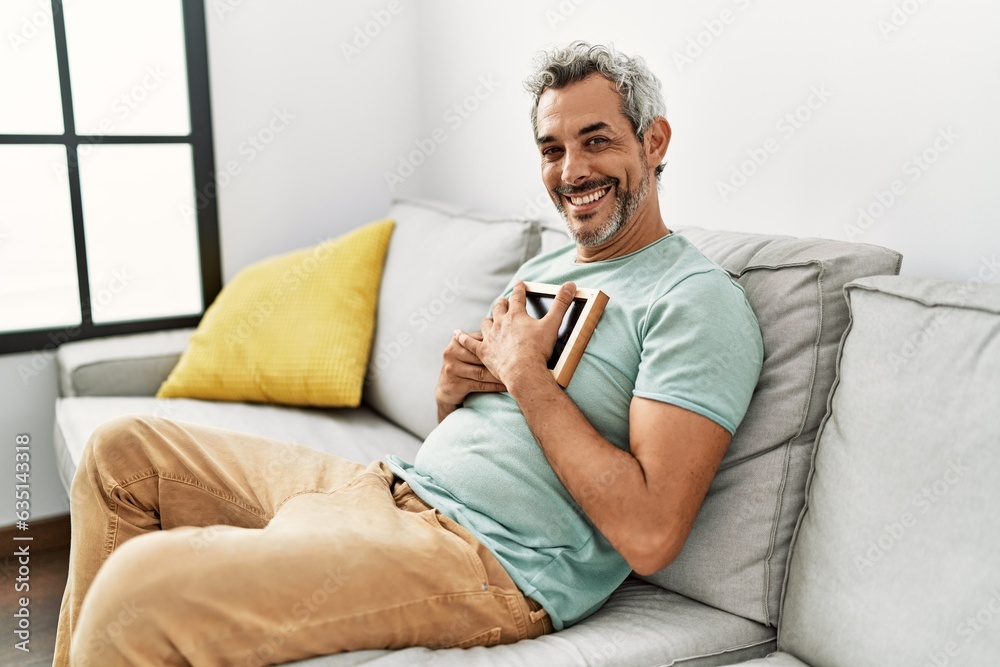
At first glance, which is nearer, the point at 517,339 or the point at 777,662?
the point at 777,662

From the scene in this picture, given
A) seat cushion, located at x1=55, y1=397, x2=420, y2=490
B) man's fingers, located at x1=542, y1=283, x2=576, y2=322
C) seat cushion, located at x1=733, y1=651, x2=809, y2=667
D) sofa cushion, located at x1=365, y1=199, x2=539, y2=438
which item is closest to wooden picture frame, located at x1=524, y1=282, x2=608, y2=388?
man's fingers, located at x1=542, y1=283, x2=576, y2=322

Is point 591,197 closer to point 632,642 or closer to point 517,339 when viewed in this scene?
point 517,339

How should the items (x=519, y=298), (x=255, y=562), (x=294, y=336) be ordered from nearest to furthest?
(x=255, y=562) < (x=519, y=298) < (x=294, y=336)

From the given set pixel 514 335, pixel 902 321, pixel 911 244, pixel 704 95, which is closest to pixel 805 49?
pixel 704 95

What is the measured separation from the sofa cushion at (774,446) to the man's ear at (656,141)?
1.06 feet

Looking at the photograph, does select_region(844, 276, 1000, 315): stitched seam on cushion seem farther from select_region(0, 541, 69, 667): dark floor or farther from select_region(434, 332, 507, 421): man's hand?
select_region(0, 541, 69, 667): dark floor

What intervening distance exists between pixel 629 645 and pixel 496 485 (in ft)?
1.02

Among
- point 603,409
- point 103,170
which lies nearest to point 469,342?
point 603,409

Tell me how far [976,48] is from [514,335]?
85 centimetres

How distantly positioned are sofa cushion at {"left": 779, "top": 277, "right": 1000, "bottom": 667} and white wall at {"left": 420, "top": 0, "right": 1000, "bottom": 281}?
261mm

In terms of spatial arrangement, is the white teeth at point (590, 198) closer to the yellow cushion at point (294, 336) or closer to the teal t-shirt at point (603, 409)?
the teal t-shirt at point (603, 409)

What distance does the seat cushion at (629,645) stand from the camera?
106 centimetres

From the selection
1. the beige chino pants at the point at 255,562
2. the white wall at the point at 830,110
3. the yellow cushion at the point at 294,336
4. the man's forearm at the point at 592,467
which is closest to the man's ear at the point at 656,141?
the white wall at the point at 830,110

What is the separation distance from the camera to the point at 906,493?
3.34ft
